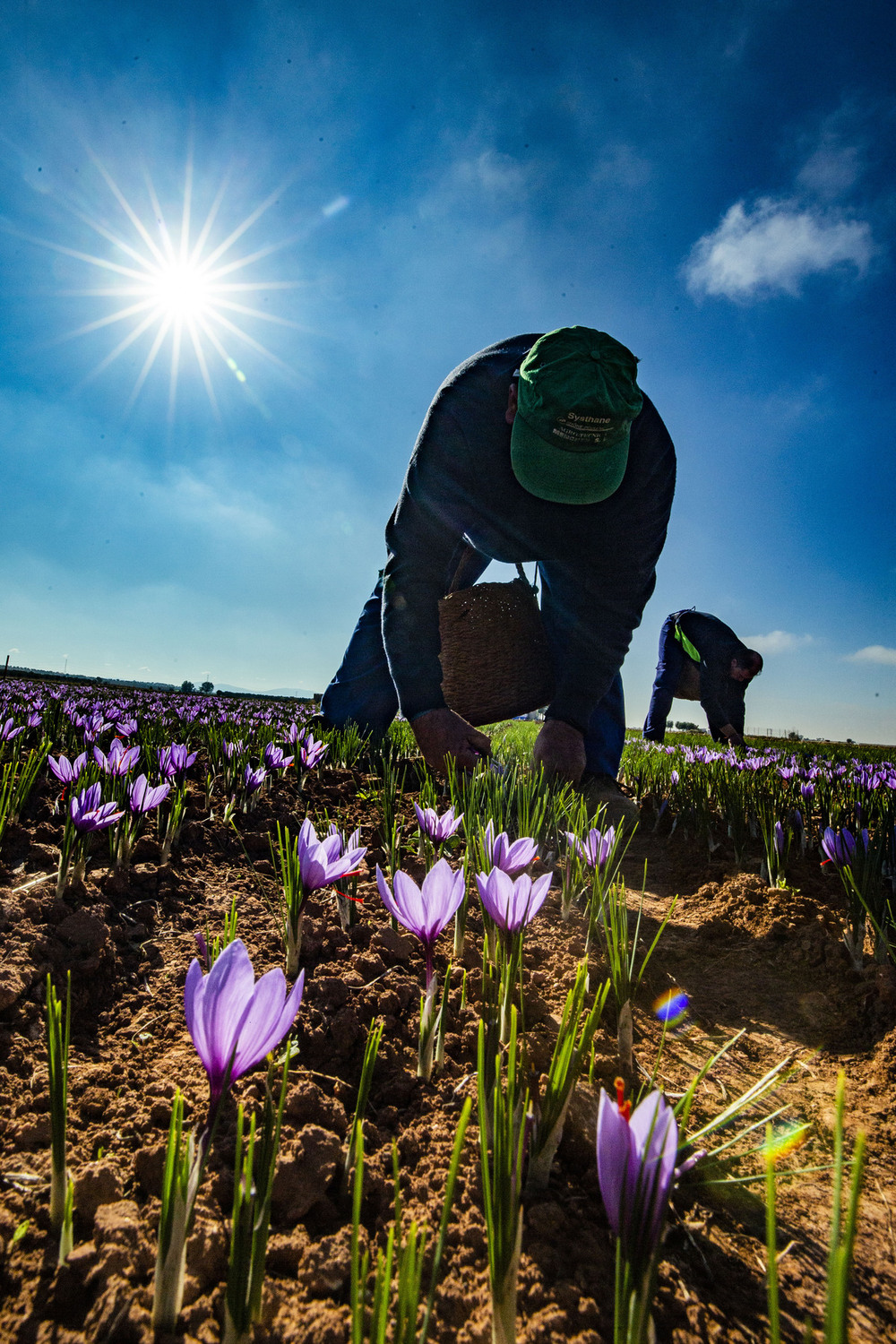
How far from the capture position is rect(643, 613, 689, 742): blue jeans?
9.10 meters

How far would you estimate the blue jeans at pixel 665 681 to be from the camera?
9102mm

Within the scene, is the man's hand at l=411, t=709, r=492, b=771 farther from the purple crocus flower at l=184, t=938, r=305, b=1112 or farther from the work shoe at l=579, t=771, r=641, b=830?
the purple crocus flower at l=184, t=938, r=305, b=1112

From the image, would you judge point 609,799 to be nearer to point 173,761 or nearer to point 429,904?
point 173,761

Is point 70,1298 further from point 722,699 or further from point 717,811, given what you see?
point 722,699

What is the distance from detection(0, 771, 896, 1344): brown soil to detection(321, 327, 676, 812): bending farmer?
1653mm

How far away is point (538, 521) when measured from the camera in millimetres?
3471

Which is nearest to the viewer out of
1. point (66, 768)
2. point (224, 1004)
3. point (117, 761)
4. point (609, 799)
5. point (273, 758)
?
point (224, 1004)

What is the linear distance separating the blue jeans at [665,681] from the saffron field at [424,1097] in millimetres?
7335

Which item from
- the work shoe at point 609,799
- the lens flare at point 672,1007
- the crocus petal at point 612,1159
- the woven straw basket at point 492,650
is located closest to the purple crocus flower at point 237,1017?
the crocus petal at point 612,1159

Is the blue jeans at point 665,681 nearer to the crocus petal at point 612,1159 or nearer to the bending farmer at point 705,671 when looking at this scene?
the bending farmer at point 705,671

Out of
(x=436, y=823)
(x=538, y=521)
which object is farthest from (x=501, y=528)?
(x=436, y=823)

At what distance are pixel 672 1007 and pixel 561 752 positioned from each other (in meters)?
1.99

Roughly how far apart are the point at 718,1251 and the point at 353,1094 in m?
0.52

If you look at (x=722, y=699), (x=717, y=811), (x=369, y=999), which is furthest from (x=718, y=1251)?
(x=722, y=699)
